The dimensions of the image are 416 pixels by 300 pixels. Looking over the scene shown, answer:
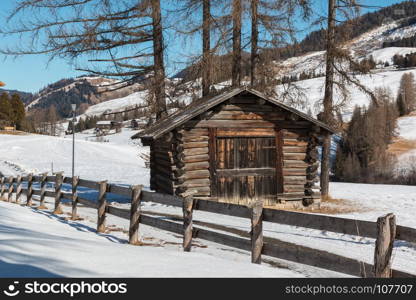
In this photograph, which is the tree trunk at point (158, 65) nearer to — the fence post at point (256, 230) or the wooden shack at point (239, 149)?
the wooden shack at point (239, 149)

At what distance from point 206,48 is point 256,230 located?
1369cm

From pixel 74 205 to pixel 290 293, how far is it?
8480 millimetres

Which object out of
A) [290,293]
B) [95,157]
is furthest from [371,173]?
[290,293]

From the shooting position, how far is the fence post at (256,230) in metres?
6.14

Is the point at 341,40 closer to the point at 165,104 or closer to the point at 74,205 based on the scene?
the point at 165,104

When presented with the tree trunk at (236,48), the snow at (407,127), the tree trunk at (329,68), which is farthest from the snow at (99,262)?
the snow at (407,127)

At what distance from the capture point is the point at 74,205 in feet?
38.1

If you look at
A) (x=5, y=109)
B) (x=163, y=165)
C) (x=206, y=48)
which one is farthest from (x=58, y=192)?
(x=5, y=109)

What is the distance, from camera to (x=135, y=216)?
27.6 ft

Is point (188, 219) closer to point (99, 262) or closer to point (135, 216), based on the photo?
point (135, 216)

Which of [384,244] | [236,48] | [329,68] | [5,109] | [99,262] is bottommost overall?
[99,262]

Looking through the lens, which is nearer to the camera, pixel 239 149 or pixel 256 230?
pixel 256 230

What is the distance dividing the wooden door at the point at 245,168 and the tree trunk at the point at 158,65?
423cm

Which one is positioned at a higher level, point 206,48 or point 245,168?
point 206,48
